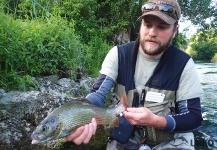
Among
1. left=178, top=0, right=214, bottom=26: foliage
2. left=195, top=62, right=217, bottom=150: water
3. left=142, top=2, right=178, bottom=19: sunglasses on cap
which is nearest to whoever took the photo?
left=142, top=2, right=178, bottom=19: sunglasses on cap

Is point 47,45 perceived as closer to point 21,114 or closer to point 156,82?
point 21,114

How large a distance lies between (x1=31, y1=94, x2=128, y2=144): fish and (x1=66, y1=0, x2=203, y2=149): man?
0.96 feet

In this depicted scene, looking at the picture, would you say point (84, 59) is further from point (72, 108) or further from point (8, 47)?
point (72, 108)

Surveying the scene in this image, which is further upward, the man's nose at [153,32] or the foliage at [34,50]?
the man's nose at [153,32]

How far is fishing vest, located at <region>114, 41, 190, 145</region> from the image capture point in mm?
2900

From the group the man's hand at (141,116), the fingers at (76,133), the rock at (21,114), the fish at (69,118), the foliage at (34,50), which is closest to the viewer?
the fish at (69,118)

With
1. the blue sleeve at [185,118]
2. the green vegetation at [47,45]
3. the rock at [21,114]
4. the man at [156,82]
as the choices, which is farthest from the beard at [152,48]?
the green vegetation at [47,45]

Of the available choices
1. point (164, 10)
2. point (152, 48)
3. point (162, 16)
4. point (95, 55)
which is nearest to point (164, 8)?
point (164, 10)

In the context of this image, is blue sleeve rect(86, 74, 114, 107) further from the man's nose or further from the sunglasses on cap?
the sunglasses on cap

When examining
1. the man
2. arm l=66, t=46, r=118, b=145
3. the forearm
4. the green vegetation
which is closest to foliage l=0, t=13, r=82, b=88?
the green vegetation

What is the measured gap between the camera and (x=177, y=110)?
2949 mm

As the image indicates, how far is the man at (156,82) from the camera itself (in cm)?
276

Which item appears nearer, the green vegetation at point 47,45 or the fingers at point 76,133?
the fingers at point 76,133

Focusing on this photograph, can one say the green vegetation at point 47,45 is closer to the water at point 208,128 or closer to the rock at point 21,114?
the rock at point 21,114
